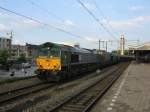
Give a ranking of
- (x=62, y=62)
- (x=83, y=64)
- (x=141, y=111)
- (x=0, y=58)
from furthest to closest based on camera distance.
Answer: (x=0, y=58)
(x=83, y=64)
(x=62, y=62)
(x=141, y=111)

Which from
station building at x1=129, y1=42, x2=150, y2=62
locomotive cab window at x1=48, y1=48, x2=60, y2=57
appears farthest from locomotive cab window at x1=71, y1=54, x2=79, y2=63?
station building at x1=129, y1=42, x2=150, y2=62

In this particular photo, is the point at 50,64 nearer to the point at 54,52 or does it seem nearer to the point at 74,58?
the point at 54,52

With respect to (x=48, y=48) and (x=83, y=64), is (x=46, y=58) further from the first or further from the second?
(x=83, y=64)

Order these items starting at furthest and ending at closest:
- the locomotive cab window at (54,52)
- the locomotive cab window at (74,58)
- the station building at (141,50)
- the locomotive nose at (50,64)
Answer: the station building at (141,50), the locomotive cab window at (74,58), the locomotive cab window at (54,52), the locomotive nose at (50,64)

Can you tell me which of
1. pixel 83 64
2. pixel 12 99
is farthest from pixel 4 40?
pixel 12 99

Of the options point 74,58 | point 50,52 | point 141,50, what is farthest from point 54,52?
point 141,50

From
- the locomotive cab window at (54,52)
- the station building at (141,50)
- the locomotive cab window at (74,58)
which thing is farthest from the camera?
the station building at (141,50)

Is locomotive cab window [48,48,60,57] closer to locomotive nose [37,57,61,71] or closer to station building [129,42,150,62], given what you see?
locomotive nose [37,57,61,71]

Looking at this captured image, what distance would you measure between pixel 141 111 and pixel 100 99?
3.52 metres

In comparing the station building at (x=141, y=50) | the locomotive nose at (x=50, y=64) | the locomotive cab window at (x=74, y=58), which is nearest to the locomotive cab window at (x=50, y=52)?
the locomotive nose at (x=50, y=64)

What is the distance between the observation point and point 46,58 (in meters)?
24.4

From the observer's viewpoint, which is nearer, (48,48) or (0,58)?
(48,48)

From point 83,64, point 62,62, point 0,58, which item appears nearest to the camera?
point 62,62

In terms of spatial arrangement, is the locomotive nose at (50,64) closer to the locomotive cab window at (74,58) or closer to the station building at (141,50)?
the locomotive cab window at (74,58)
